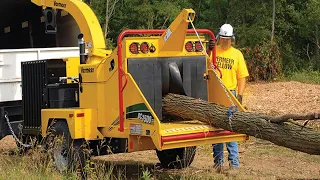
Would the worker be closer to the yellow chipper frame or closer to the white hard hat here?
the white hard hat

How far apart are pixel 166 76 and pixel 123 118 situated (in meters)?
0.91

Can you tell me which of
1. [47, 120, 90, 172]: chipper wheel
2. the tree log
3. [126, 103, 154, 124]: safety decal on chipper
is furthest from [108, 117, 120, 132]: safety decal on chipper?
the tree log

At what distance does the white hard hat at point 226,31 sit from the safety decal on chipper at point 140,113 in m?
2.04

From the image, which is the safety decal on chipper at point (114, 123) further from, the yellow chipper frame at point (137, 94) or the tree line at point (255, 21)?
the tree line at point (255, 21)

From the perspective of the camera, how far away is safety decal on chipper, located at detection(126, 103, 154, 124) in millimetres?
7540

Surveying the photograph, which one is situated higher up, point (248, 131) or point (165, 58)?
point (165, 58)

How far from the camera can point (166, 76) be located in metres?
8.34

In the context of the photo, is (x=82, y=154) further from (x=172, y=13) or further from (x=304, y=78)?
(x=172, y=13)

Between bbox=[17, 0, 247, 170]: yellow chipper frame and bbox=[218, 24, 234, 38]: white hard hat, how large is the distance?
20cm

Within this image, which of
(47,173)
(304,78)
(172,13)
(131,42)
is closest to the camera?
(47,173)

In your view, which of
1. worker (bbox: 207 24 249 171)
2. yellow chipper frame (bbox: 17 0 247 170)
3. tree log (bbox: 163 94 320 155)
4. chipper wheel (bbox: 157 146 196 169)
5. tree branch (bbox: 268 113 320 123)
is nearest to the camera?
tree branch (bbox: 268 113 320 123)

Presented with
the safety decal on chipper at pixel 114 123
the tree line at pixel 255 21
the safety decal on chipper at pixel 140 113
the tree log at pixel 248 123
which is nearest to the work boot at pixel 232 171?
the tree log at pixel 248 123

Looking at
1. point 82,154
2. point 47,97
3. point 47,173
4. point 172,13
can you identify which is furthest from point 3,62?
point 172,13

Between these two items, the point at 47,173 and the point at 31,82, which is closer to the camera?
the point at 47,173
